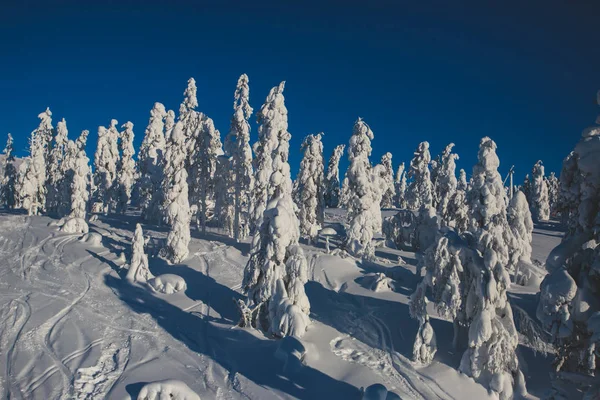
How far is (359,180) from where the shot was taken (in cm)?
3016

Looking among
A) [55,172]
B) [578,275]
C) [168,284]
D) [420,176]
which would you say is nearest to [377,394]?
[578,275]

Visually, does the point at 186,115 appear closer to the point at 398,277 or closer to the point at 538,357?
the point at 398,277

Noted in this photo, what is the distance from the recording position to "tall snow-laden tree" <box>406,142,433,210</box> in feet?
170

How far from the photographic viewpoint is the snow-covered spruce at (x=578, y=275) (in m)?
7.06

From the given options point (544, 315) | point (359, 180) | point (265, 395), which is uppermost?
point (359, 180)

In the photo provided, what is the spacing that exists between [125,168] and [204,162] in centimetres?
1934

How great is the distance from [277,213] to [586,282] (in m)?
12.1

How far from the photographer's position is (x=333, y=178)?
69.2m

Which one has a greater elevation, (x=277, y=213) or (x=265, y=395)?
(x=277, y=213)

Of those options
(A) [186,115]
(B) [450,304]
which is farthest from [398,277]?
(A) [186,115]

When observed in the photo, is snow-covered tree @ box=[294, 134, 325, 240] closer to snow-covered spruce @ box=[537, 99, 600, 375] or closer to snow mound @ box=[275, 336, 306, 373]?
snow mound @ box=[275, 336, 306, 373]

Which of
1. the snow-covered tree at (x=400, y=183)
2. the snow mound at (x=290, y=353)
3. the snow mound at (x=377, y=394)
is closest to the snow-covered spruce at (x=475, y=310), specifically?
the snow mound at (x=377, y=394)

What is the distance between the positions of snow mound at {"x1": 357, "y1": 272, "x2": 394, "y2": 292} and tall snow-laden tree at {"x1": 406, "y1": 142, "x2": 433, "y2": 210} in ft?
96.4

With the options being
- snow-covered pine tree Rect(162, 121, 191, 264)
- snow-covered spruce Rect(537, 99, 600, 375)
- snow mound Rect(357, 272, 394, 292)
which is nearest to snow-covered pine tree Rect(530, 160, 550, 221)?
snow mound Rect(357, 272, 394, 292)
